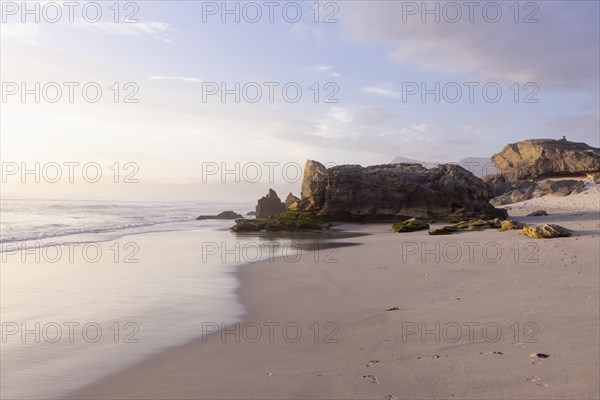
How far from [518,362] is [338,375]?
1.76 meters

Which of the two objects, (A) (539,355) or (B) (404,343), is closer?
(A) (539,355)

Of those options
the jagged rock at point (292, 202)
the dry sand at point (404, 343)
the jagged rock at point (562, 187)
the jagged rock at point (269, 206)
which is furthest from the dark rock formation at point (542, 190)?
the dry sand at point (404, 343)

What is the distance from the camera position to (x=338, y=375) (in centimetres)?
481

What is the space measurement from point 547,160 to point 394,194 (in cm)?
2859

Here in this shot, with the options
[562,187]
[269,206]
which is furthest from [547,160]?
[269,206]

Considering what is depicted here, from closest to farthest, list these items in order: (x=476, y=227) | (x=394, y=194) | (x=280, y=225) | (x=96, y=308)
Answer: (x=96, y=308) < (x=476, y=227) < (x=280, y=225) < (x=394, y=194)

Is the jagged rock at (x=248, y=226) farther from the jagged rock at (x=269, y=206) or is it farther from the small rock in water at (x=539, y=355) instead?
the small rock in water at (x=539, y=355)

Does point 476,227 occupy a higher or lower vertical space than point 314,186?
lower

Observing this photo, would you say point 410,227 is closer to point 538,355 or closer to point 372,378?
point 538,355

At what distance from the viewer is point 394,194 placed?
3478cm

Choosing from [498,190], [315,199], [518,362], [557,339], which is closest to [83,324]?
[518,362]

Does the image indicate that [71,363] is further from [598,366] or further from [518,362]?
[598,366]

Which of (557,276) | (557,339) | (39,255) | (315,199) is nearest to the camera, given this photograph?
(557,339)

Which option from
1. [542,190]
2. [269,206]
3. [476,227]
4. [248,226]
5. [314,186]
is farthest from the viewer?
[542,190]
